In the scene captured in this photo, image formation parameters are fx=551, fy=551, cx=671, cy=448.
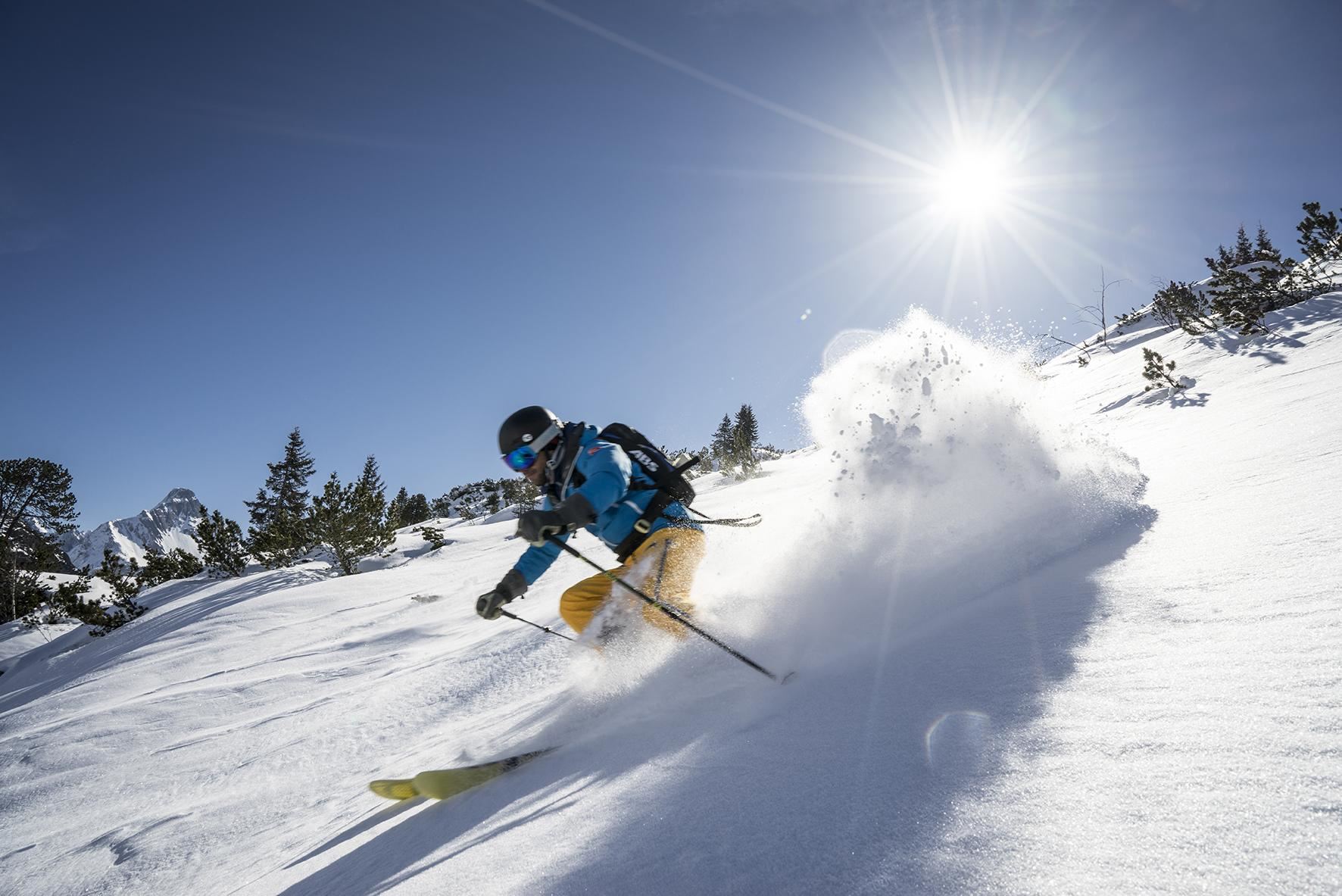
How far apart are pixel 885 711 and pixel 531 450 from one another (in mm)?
3238

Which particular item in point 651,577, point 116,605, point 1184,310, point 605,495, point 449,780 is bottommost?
point 116,605

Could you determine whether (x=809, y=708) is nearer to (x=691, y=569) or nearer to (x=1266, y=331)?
(x=691, y=569)

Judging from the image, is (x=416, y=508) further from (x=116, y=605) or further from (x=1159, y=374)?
(x=1159, y=374)

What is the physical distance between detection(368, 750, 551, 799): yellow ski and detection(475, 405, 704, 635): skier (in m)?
1.03

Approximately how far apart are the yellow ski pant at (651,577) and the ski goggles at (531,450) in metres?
1.09

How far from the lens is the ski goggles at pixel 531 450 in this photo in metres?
4.57

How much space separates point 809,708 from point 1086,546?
2.53 meters

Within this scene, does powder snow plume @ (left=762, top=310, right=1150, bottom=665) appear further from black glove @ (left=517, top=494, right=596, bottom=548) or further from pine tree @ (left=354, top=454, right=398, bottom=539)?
pine tree @ (left=354, top=454, right=398, bottom=539)

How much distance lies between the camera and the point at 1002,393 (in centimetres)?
516

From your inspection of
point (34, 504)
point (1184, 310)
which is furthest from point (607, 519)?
point (34, 504)

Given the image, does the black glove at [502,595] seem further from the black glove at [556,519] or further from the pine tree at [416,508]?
the pine tree at [416,508]

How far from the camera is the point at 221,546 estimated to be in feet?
68.8

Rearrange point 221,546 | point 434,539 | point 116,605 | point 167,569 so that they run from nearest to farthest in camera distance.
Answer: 1. point 116,605
2. point 221,546
3. point 434,539
4. point 167,569

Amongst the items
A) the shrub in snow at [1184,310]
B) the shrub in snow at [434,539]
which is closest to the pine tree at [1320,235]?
the shrub in snow at [1184,310]
